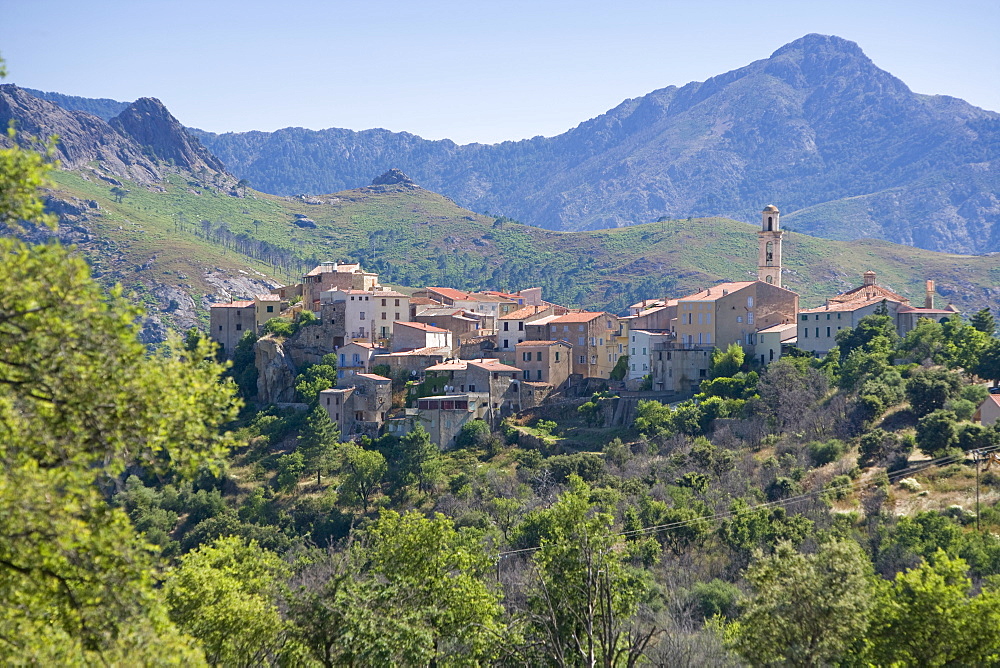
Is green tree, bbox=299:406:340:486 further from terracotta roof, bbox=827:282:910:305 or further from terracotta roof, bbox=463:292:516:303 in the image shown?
terracotta roof, bbox=827:282:910:305

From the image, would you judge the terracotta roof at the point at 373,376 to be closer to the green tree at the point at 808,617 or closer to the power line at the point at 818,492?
the power line at the point at 818,492

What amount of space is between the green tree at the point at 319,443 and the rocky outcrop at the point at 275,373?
369 inches

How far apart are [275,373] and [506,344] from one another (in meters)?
17.8

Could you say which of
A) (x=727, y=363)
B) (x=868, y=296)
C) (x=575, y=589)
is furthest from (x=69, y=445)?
(x=868, y=296)

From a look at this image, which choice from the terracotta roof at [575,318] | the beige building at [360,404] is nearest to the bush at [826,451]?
the terracotta roof at [575,318]

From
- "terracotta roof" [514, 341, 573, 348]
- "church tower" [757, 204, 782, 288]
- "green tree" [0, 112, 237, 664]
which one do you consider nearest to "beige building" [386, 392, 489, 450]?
"terracotta roof" [514, 341, 573, 348]

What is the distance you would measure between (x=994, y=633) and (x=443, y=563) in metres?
15.2

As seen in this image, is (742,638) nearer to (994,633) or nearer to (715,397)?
(994,633)

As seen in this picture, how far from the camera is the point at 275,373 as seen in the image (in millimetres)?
90125

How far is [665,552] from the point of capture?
58.9 metres

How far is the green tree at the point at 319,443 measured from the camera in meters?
79.5

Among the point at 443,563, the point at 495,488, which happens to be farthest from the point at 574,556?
the point at 495,488

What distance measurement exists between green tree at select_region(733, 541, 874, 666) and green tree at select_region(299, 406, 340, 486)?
165 feet

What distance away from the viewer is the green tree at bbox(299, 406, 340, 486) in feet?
261
